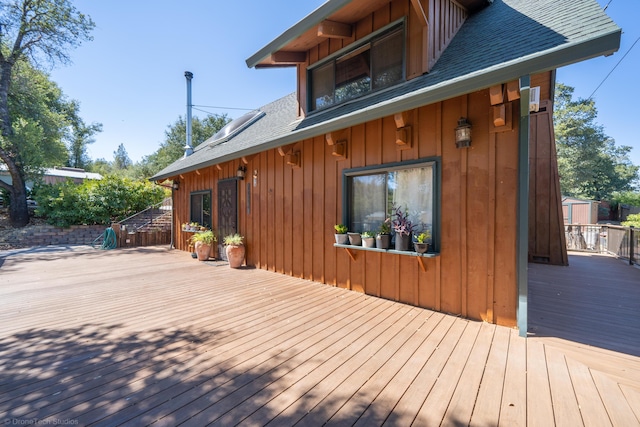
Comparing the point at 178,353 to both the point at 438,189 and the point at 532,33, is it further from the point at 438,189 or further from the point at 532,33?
the point at 532,33

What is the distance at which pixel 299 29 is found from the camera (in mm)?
4055

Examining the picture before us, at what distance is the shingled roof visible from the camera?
211cm

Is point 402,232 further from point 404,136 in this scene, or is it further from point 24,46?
point 24,46

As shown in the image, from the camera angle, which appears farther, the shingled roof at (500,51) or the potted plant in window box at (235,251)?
the potted plant in window box at (235,251)

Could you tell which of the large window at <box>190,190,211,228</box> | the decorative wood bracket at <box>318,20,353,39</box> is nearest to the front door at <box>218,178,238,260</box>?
the large window at <box>190,190,211,228</box>

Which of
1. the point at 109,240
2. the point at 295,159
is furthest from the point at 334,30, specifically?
the point at 109,240

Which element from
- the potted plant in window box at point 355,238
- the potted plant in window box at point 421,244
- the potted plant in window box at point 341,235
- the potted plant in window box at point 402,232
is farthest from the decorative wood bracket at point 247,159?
the potted plant in window box at point 421,244

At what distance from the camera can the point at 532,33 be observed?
9.38 feet

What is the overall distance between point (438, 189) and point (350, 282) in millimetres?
1844

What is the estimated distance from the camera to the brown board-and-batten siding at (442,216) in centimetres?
276

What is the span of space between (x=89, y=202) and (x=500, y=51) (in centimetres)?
1332

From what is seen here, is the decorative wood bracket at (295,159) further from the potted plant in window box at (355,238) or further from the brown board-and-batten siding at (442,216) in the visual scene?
the potted plant in window box at (355,238)

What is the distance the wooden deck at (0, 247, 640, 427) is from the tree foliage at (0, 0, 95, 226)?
11.4 meters

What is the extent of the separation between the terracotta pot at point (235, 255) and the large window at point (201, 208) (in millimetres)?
1982
